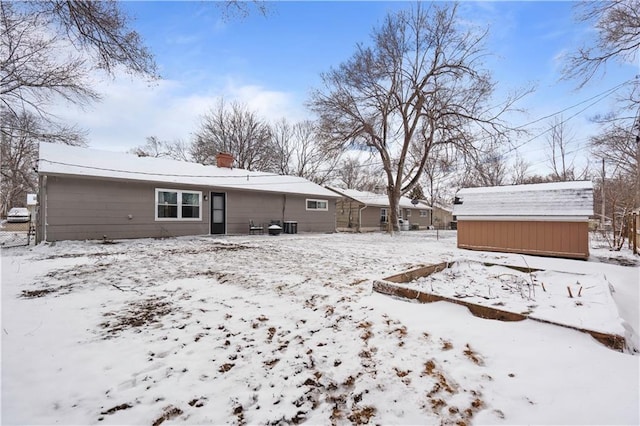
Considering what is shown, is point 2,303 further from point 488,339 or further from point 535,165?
point 535,165

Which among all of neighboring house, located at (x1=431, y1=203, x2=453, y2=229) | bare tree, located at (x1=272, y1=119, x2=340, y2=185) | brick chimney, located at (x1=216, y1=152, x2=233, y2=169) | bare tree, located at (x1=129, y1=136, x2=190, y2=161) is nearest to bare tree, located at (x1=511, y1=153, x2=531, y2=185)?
neighboring house, located at (x1=431, y1=203, x2=453, y2=229)

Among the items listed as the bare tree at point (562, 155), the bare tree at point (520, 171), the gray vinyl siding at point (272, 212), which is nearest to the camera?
the gray vinyl siding at point (272, 212)

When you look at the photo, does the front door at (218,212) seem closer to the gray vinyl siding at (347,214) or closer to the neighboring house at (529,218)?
the neighboring house at (529,218)

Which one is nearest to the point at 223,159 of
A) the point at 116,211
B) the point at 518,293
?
the point at 116,211

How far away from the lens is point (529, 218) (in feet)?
27.7

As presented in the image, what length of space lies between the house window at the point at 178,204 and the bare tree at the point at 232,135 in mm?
15576

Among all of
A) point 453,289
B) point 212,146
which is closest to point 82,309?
point 453,289

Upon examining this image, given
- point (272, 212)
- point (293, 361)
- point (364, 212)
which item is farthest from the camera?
point (364, 212)

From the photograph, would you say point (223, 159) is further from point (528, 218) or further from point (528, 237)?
point (528, 237)

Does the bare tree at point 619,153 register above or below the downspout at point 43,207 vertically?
above

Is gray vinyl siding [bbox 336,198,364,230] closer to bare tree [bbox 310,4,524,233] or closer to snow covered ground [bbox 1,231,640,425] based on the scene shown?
bare tree [bbox 310,4,524,233]

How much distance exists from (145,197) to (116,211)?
104cm

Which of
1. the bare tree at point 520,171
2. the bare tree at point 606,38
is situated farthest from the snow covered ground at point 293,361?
the bare tree at point 520,171

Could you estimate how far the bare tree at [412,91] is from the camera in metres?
14.9
